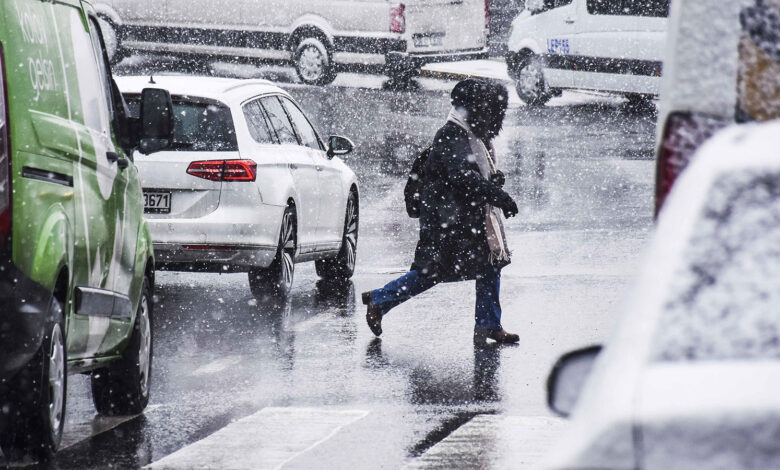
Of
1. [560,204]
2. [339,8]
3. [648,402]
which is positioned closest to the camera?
[648,402]

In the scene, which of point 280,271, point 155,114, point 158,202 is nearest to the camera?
point 155,114

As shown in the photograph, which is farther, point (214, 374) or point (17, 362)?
point (214, 374)

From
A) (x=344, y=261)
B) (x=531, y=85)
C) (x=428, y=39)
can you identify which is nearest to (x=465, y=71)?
(x=531, y=85)

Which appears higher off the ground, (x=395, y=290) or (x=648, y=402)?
(x=648, y=402)

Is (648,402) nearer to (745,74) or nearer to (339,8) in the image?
(745,74)

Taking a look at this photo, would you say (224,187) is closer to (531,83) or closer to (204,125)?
(204,125)

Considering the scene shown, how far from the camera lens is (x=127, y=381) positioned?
7.41 metres

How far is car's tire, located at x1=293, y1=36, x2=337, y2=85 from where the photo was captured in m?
24.2

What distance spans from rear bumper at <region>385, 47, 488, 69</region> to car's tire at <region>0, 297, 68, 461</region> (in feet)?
59.2

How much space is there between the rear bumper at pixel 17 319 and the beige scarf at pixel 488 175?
4267 mm

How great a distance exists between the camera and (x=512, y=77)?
81.5ft

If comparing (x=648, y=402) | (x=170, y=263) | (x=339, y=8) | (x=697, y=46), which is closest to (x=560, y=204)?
(x=170, y=263)

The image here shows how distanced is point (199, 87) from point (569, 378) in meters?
8.01

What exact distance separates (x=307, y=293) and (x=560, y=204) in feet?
17.3
